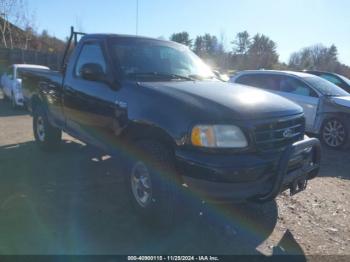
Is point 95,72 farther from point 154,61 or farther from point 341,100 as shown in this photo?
point 341,100

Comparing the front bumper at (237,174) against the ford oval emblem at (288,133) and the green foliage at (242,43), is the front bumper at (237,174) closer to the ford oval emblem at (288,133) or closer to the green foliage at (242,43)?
the ford oval emblem at (288,133)

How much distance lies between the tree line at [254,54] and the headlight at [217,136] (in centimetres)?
5113

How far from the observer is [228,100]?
142 inches

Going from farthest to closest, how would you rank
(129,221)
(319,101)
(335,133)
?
(319,101), (335,133), (129,221)

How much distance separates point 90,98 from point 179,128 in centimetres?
178

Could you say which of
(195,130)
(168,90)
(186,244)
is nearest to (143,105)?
(168,90)

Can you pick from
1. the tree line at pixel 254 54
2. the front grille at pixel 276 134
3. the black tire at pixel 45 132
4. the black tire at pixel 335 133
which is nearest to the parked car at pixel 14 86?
the black tire at pixel 45 132

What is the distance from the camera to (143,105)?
148 inches

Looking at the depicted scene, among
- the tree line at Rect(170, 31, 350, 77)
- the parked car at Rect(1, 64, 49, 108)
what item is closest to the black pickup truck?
the parked car at Rect(1, 64, 49, 108)

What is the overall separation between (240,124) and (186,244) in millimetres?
1322

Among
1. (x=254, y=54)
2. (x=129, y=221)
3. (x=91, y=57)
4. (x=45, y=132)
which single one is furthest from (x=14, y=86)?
(x=254, y=54)

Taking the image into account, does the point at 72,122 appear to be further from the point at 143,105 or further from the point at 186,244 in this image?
the point at 186,244

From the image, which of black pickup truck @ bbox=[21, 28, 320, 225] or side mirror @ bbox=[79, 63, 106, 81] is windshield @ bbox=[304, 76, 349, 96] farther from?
side mirror @ bbox=[79, 63, 106, 81]

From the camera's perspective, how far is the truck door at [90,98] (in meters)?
4.34
